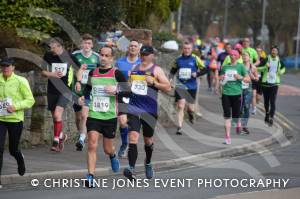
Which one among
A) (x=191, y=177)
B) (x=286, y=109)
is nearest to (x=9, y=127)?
(x=191, y=177)

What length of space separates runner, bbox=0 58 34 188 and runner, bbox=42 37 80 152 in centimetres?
282

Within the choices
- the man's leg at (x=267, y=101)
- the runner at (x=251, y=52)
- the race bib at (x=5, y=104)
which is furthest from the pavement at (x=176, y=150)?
the runner at (x=251, y=52)

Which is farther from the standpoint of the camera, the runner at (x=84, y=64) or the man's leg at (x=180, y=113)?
the man's leg at (x=180, y=113)

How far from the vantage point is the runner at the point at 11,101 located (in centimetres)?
1116

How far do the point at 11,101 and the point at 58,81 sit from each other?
3.17 m

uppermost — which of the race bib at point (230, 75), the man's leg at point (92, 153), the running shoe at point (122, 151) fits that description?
the race bib at point (230, 75)

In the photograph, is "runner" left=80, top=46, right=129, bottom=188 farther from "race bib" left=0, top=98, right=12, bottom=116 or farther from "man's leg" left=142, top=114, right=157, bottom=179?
"race bib" left=0, top=98, right=12, bottom=116

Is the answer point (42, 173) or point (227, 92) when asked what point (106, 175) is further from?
point (227, 92)

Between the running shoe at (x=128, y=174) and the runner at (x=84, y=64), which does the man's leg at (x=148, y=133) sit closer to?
the running shoe at (x=128, y=174)

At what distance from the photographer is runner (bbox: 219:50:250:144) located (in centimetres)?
1660

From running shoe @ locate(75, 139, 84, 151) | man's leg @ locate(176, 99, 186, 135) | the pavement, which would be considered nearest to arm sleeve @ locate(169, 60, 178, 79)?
man's leg @ locate(176, 99, 186, 135)

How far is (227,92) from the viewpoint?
54.9 feet

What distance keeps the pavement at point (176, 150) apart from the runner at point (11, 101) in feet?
2.23

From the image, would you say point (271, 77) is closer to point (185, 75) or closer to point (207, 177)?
point (185, 75)
